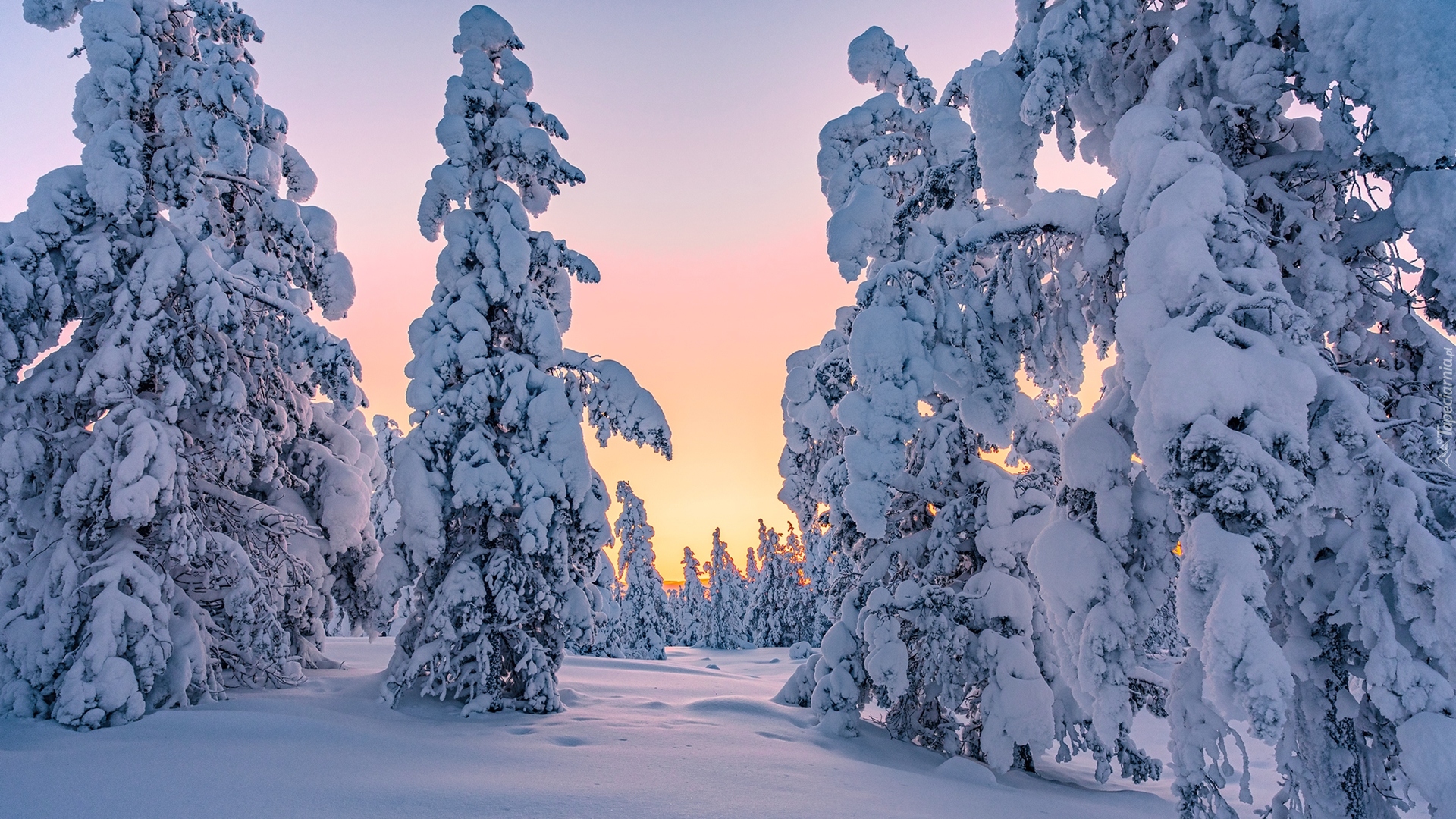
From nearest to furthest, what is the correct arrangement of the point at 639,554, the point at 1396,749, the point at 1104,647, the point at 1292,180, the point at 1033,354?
the point at 1396,749, the point at 1104,647, the point at 1292,180, the point at 1033,354, the point at 639,554

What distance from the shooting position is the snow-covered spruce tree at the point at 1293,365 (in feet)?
12.8

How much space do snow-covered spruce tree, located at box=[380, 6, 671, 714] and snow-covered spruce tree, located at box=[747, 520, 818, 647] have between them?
147 ft

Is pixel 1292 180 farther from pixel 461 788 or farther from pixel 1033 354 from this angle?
pixel 461 788

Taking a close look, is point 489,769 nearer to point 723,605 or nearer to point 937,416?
point 937,416

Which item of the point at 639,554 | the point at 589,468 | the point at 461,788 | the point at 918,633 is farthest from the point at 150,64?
the point at 639,554

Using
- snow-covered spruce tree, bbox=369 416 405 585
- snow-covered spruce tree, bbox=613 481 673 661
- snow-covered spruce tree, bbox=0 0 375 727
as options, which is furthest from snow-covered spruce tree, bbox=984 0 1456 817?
snow-covered spruce tree, bbox=613 481 673 661

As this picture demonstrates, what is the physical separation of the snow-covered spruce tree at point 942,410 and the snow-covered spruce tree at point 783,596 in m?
43.4

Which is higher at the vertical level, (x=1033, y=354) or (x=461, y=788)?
(x=1033, y=354)

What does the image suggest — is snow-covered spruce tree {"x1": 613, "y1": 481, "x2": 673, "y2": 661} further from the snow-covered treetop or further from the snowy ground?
the snowy ground

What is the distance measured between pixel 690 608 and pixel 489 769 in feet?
187

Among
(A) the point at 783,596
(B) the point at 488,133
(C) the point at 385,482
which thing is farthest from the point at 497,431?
(A) the point at 783,596

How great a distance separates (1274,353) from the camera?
398 centimetres

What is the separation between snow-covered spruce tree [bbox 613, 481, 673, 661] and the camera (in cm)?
4109

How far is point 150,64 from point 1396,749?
1303 cm
